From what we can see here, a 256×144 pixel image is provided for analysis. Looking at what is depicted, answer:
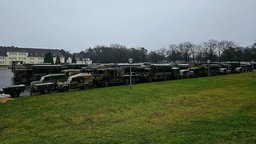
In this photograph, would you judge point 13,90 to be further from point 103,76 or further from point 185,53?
A: point 185,53

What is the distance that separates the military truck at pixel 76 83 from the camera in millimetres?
28153

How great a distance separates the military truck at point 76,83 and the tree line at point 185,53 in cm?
9529

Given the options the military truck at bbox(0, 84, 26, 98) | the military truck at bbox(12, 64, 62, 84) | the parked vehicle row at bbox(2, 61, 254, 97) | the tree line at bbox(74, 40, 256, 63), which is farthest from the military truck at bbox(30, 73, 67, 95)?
the tree line at bbox(74, 40, 256, 63)

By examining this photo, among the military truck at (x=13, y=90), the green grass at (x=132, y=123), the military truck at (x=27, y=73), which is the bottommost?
the green grass at (x=132, y=123)

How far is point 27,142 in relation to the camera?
9680 mm

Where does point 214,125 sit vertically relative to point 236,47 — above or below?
below

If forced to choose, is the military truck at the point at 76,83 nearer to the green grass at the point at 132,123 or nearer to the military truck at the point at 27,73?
the green grass at the point at 132,123

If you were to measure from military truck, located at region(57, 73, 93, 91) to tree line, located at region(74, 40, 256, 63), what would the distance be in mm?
95291

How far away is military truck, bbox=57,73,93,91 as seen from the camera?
28.2 m

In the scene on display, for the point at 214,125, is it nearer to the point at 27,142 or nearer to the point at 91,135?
the point at 91,135

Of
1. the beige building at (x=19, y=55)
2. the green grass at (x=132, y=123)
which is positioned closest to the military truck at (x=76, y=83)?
the green grass at (x=132, y=123)

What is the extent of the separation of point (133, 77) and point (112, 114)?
79.9 feet

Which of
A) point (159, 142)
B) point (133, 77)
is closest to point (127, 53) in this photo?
point (133, 77)

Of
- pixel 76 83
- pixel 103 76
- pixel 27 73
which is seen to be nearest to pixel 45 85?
pixel 76 83
